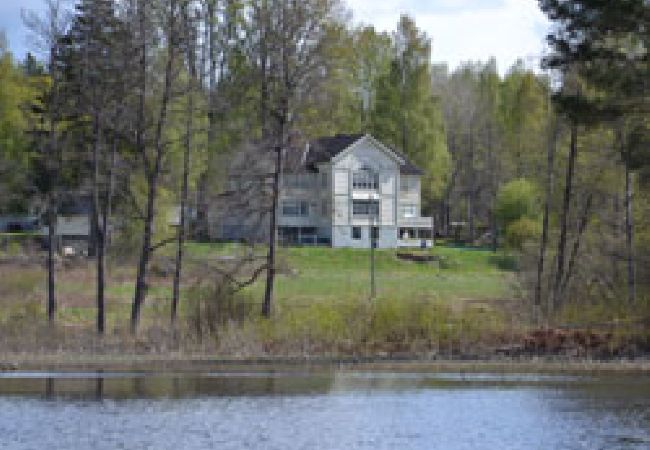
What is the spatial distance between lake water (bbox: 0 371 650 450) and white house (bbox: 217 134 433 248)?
5672cm

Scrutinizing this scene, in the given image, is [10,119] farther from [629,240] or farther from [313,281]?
[629,240]

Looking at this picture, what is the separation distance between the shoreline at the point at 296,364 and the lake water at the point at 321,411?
3.48ft

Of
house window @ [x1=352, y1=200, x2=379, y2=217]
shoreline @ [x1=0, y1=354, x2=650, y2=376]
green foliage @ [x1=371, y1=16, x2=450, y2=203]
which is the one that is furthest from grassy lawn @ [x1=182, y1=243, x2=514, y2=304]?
shoreline @ [x1=0, y1=354, x2=650, y2=376]

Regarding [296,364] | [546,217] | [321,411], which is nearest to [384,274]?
[546,217]

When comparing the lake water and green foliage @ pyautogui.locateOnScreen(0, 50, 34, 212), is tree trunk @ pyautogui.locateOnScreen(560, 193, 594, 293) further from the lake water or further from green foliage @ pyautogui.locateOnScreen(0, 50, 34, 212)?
green foliage @ pyautogui.locateOnScreen(0, 50, 34, 212)

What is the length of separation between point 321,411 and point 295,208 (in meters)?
65.6

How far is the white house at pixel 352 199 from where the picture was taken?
91.2 meters

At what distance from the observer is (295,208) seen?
92.6m

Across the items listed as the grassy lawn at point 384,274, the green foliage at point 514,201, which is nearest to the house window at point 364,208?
the grassy lawn at point 384,274

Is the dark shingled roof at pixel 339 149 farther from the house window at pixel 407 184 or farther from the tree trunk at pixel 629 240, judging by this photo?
the tree trunk at pixel 629 240

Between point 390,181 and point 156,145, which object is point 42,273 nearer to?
point 156,145

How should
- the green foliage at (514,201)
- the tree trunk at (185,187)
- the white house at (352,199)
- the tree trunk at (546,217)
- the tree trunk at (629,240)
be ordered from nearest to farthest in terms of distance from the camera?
the tree trunk at (185,187) → the tree trunk at (629,240) → the tree trunk at (546,217) → the green foliage at (514,201) → the white house at (352,199)

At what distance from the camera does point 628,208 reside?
148 feet

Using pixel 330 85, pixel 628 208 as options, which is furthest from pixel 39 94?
pixel 628 208
